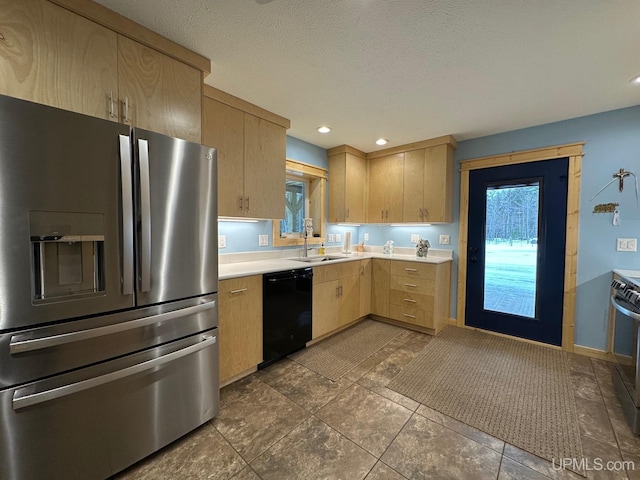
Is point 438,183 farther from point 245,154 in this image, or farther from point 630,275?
point 245,154

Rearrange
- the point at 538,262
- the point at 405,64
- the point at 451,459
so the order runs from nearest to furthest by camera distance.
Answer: the point at 451,459 → the point at 405,64 → the point at 538,262

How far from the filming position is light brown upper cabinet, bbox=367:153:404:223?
3.69 metres

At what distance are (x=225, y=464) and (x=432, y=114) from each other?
3.23 m

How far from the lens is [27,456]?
3.55 feet

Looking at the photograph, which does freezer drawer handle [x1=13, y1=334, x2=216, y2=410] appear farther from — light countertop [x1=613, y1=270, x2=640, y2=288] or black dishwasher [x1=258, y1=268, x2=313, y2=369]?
light countertop [x1=613, y1=270, x2=640, y2=288]

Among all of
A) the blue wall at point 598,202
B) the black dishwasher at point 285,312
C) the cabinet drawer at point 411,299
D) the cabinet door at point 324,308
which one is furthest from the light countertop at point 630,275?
the black dishwasher at point 285,312

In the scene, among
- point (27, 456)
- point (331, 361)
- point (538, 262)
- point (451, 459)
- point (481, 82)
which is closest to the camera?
point (27, 456)

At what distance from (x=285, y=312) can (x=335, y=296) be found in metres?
0.78

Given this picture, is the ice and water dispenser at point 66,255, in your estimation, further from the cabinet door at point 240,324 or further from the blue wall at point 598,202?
the blue wall at point 598,202

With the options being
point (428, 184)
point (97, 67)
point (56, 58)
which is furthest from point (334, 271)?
point (56, 58)

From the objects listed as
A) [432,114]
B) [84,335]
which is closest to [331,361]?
[84,335]

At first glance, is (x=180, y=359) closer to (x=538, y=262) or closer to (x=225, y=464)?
(x=225, y=464)

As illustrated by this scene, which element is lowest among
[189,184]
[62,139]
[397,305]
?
[397,305]

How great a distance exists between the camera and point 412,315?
330 cm
